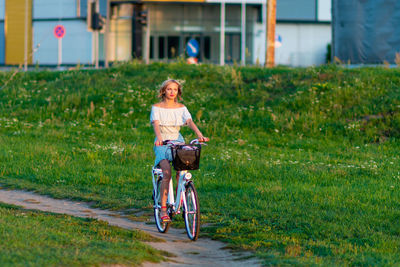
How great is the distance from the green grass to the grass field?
1.21 meters

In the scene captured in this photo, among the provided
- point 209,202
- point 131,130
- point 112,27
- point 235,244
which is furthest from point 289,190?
point 112,27

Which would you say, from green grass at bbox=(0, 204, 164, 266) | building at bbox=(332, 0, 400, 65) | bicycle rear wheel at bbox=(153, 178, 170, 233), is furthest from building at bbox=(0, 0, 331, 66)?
green grass at bbox=(0, 204, 164, 266)

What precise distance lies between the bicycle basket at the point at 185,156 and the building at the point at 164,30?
40561 mm

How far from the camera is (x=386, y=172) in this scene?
11.6 metres

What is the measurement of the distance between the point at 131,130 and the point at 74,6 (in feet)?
110

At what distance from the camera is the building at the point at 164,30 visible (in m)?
48.4

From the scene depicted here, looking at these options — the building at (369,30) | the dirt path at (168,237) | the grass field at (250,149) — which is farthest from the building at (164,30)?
the dirt path at (168,237)

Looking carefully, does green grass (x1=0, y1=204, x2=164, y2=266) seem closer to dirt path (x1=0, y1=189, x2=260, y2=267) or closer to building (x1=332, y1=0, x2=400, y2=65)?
dirt path (x1=0, y1=189, x2=260, y2=267)

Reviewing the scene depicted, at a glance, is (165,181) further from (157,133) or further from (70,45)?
(70,45)

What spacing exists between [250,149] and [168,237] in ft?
24.0

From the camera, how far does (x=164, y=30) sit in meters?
49.5

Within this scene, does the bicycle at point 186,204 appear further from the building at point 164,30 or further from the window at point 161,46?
the window at point 161,46

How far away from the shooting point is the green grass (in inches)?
219

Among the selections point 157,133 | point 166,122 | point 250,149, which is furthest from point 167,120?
point 250,149
